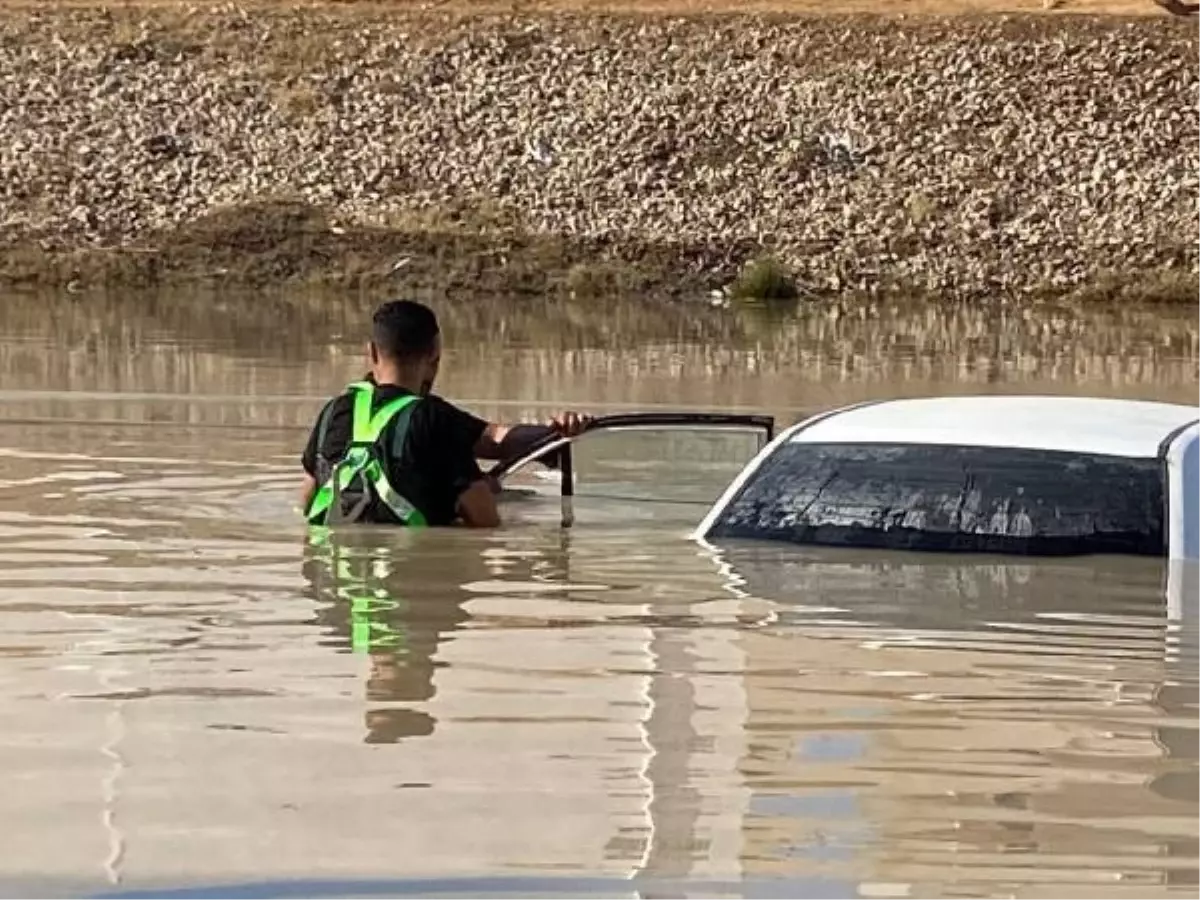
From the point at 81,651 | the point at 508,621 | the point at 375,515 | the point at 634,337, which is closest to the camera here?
the point at 81,651

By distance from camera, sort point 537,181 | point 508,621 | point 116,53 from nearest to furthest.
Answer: point 508,621 → point 537,181 → point 116,53

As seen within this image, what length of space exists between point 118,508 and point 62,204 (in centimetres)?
2229

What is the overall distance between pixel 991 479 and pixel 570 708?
1.83 m

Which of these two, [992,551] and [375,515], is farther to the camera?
[375,515]

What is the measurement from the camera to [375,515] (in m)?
9.59

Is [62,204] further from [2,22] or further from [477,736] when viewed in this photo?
[477,736]

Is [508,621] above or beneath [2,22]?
beneath

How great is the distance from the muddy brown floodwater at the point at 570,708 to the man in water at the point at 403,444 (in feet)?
0.50

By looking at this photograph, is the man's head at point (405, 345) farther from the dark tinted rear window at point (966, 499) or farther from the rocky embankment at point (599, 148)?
the rocky embankment at point (599, 148)

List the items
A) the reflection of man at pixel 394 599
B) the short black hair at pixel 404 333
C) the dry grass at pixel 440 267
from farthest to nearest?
the dry grass at pixel 440 267 < the short black hair at pixel 404 333 < the reflection of man at pixel 394 599

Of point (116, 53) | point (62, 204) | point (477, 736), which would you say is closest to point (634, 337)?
point (62, 204)

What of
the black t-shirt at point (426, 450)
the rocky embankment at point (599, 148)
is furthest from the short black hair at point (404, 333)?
the rocky embankment at point (599, 148)

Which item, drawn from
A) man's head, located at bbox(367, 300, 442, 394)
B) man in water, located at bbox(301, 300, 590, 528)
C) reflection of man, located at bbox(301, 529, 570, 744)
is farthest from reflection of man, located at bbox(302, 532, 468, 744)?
man's head, located at bbox(367, 300, 442, 394)

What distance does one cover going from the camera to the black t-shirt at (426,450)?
930 cm
